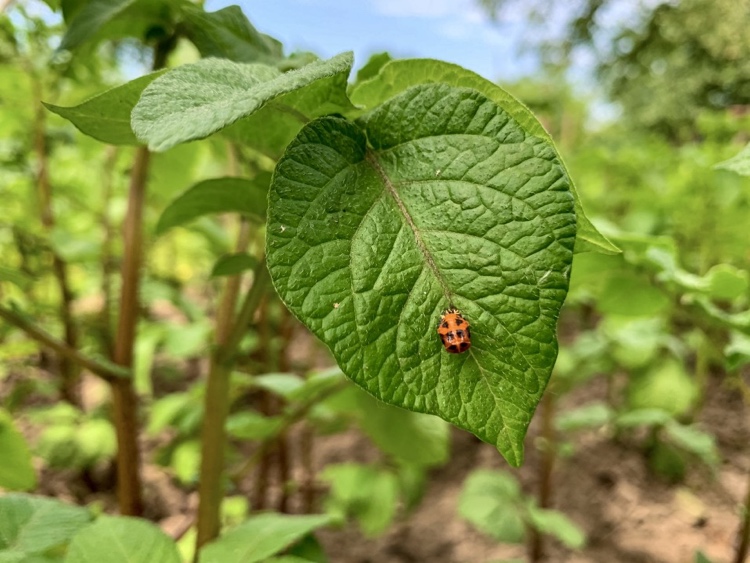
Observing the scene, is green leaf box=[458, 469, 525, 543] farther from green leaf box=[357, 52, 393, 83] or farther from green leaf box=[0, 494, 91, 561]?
green leaf box=[357, 52, 393, 83]

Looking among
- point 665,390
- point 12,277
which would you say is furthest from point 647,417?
point 12,277

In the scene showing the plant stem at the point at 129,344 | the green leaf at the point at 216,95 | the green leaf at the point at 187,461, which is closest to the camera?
the green leaf at the point at 216,95

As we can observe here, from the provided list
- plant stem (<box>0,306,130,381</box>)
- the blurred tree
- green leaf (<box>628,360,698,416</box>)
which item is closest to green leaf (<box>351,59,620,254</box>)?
plant stem (<box>0,306,130,381</box>)

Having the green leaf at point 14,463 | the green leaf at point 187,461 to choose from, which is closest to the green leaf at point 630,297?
the green leaf at point 14,463

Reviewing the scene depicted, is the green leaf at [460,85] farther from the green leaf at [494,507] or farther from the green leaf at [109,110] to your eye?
the green leaf at [494,507]

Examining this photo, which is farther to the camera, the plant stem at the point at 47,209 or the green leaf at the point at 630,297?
the plant stem at the point at 47,209
